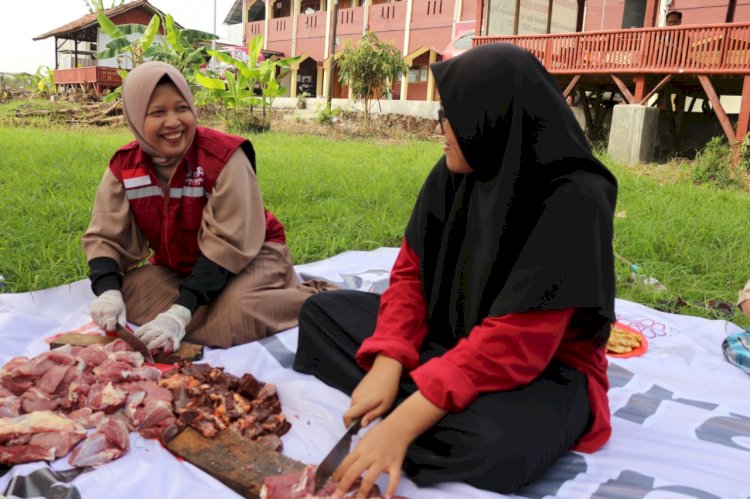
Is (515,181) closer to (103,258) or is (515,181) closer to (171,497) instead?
(171,497)

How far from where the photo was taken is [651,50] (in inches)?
332

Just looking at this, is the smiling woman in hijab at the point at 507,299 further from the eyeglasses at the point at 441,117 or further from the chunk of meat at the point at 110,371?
the chunk of meat at the point at 110,371

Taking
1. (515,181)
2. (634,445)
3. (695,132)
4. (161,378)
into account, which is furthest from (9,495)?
(695,132)

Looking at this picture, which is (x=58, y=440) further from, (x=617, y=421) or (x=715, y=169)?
(x=715, y=169)

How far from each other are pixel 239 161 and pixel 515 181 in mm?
1467

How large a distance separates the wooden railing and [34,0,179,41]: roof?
50.2 ft

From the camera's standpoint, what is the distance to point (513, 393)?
1578mm

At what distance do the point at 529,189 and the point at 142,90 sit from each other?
5.39 feet

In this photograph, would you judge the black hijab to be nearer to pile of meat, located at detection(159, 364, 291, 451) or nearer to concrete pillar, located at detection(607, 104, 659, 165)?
pile of meat, located at detection(159, 364, 291, 451)

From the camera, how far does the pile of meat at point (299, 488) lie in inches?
58.2

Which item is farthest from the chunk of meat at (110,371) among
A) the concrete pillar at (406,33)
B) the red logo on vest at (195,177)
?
the concrete pillar at (406,33)

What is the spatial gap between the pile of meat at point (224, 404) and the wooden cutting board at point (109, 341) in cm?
18

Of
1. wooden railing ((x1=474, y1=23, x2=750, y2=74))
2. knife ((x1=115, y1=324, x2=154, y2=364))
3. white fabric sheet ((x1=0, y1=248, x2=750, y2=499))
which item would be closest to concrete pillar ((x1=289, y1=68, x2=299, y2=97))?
wooden railing ((x1=474, y1=23, x2=750, y2=74))

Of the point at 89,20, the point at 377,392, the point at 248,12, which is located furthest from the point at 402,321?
the point at 248,12
